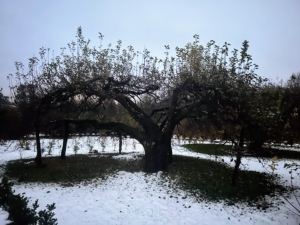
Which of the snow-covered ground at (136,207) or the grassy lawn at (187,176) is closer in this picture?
the snow-covered ground at (136,207)

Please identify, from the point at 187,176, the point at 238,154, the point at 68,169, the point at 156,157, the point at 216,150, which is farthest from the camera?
the point at 68,169

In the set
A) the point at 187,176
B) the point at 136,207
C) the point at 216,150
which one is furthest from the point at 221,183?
the point at 136,207

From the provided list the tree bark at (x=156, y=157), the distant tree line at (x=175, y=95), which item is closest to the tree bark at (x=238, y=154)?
the distant tree line at (x=175, y=95)

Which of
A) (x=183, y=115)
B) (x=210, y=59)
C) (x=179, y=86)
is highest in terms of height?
(x=210, y=59)

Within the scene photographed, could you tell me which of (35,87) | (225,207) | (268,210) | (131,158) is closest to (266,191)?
(268,210)

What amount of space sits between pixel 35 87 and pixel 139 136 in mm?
7025

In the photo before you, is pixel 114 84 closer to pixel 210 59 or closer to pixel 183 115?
pixel 183 115

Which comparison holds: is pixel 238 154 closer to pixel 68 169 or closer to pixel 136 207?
pixel 136 207

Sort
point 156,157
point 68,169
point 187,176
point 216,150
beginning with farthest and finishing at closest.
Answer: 1. point 68,169
2. point 156,157
3. point 187,176
4. point 216,150

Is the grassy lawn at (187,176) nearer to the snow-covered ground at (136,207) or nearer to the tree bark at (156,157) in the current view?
the tree bark at (156,157)

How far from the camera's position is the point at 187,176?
12562 millimetres

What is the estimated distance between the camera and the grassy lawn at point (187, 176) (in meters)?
10.4

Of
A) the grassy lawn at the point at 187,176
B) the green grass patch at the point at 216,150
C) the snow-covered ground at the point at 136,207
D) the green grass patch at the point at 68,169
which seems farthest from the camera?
the green grass patch at the point at 68,169

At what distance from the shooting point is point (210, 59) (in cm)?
1259
